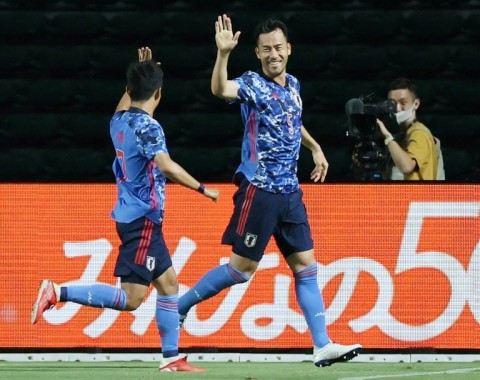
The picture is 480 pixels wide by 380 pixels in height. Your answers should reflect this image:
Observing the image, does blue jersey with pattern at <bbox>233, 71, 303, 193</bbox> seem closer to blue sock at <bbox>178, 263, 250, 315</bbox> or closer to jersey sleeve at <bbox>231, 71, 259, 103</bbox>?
jersey sleeve at <bbox>231, 71, 259, 103</bbox>

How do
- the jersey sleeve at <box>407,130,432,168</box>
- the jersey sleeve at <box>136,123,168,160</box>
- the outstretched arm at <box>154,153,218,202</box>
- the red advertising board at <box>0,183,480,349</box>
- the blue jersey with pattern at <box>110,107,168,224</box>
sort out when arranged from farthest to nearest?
the jersey sleeve at <box>407,130,432,168</box> → the red advertising board at <box>0,183,480,349</box> → the blue jersey with pattern at <box>110,107,168,224</box> → the jersey sleeve at <box>136,123,168,160</box> → the outstretched arm at <box>154,153,218,202</box>

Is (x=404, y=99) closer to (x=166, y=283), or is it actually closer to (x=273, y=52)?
(x=273, y=52)

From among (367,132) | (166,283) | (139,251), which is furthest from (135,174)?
(367,132)

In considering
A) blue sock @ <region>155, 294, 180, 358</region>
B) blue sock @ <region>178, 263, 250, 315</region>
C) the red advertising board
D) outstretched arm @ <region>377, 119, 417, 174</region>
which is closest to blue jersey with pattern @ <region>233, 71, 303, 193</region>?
blue sock @ <region>178, 263, 250, 315</region>

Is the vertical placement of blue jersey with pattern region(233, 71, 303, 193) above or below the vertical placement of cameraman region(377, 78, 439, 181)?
below

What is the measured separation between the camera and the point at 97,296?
6711 millimetres

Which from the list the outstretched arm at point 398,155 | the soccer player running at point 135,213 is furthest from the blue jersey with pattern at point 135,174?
the outstretched arm at point 398,155

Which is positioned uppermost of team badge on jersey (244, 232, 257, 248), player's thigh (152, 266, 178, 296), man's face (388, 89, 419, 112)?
man's face (388, 89, 419, 112)

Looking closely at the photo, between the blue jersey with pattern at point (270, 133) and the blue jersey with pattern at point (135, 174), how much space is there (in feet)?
1.54

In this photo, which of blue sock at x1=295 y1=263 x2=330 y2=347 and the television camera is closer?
blue sock at x1=295 y1=263 x2=330 y2=347

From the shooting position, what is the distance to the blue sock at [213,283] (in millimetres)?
6922

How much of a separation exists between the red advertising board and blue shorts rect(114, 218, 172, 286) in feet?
4.22

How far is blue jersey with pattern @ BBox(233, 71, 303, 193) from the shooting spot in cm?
668

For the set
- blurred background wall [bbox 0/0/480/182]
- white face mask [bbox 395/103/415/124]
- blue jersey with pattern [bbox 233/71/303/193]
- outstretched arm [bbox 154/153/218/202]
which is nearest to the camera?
outstretched arm [bbox 154/153/218/202]
